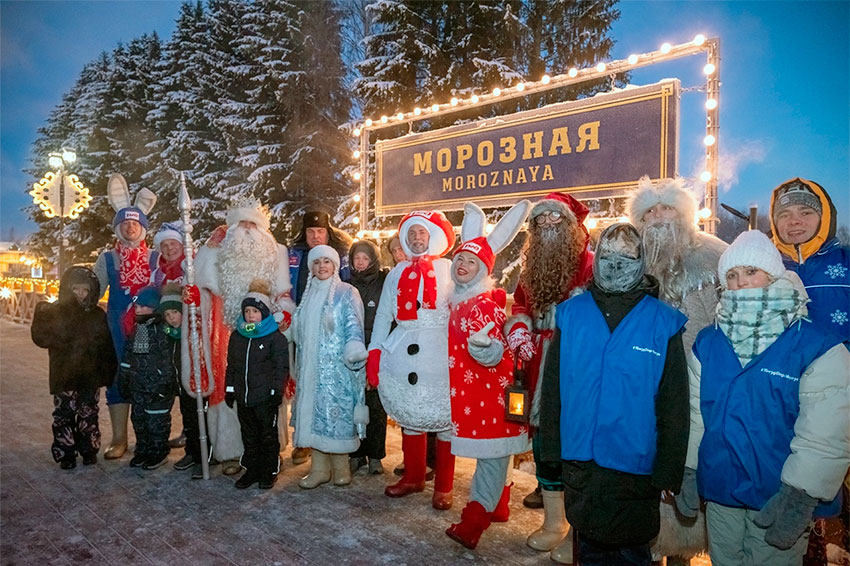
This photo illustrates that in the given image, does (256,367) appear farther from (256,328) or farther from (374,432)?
(374,432)

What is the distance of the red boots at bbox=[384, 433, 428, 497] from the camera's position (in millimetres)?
4230

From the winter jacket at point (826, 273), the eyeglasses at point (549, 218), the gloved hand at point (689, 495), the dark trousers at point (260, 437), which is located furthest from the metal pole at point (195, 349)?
the winter jacket at point (826, 273)

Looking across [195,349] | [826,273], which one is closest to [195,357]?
[195,349]

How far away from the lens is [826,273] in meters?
3.07

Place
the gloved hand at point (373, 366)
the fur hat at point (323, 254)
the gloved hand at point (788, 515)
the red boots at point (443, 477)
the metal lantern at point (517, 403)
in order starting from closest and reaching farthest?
1. the gloved hand at point (788, 515)
2. the metal lantern at point (517, 403)
3. the red boots at point (443, 477)
4. the gloved hand at point (373, 366)
5. the fur hat at point (323, 254)

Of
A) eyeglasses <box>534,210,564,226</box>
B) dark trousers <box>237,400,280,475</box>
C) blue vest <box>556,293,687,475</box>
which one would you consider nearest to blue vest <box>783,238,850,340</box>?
blue vest <box>556,293,687,475</box>

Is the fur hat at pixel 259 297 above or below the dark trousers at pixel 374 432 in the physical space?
above

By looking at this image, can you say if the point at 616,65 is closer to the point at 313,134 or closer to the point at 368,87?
the point at 368,87

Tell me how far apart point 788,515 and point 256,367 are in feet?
11.5

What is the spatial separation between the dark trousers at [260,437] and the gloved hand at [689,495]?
299 centimetres

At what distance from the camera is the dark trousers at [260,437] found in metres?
4.36

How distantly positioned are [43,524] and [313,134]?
1400cm

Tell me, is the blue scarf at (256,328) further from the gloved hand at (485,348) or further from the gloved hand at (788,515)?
the gloved hand at (788,515)

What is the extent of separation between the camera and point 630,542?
239cm
